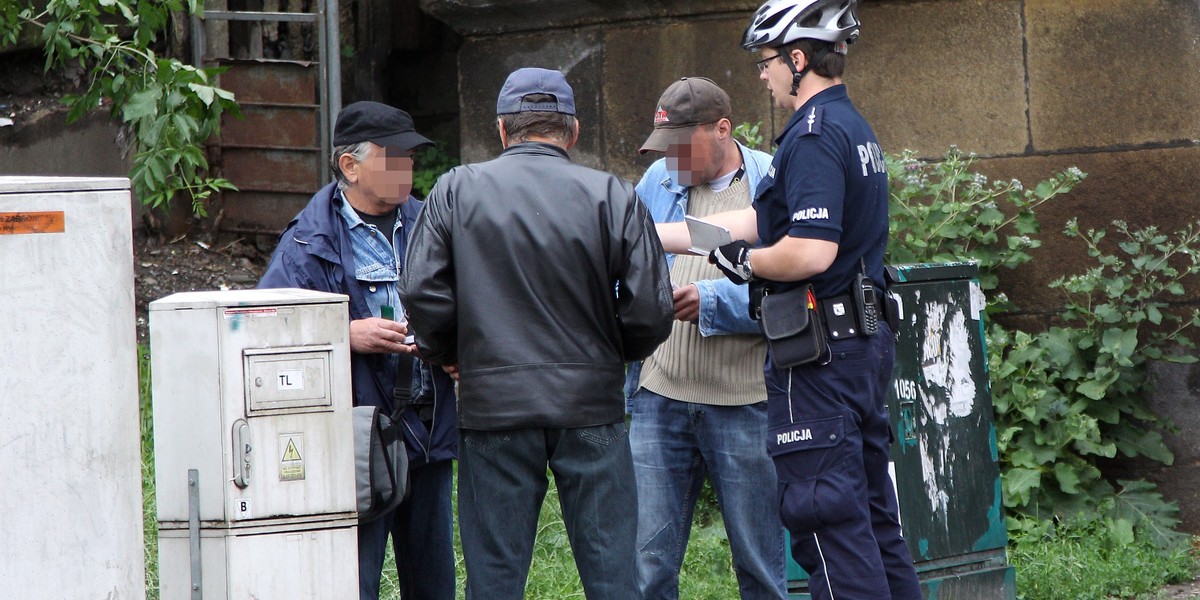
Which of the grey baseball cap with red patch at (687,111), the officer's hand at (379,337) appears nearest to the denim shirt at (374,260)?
the officer's hand at (379,337)

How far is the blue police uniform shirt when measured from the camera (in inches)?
133

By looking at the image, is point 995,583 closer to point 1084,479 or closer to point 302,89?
point 1084,479

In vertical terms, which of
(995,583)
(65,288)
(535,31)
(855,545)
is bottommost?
(995,583)

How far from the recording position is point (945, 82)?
566 cm

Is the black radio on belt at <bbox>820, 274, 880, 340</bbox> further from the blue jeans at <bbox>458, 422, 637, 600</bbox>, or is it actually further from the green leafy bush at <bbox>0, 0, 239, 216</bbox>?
the green leafy bush at <bbox>0, 0, 239, 216</bbox>

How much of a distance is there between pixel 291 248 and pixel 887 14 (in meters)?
3.13

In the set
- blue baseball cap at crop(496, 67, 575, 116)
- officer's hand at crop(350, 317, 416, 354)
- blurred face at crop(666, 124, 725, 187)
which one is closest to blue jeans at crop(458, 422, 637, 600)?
officer's hand at crop(350, 317, 416, 354)

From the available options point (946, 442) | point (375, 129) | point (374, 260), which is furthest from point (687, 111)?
point (946, 442)

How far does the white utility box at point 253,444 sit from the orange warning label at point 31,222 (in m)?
0.36

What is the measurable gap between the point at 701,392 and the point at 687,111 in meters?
0.83

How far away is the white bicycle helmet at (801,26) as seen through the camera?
3.53m

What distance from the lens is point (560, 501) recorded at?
10.9 ft

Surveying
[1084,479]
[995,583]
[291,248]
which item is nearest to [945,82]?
[1084,479]

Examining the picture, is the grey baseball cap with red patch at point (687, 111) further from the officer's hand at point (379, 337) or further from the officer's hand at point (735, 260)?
the officer's hand at point (379, 337)
